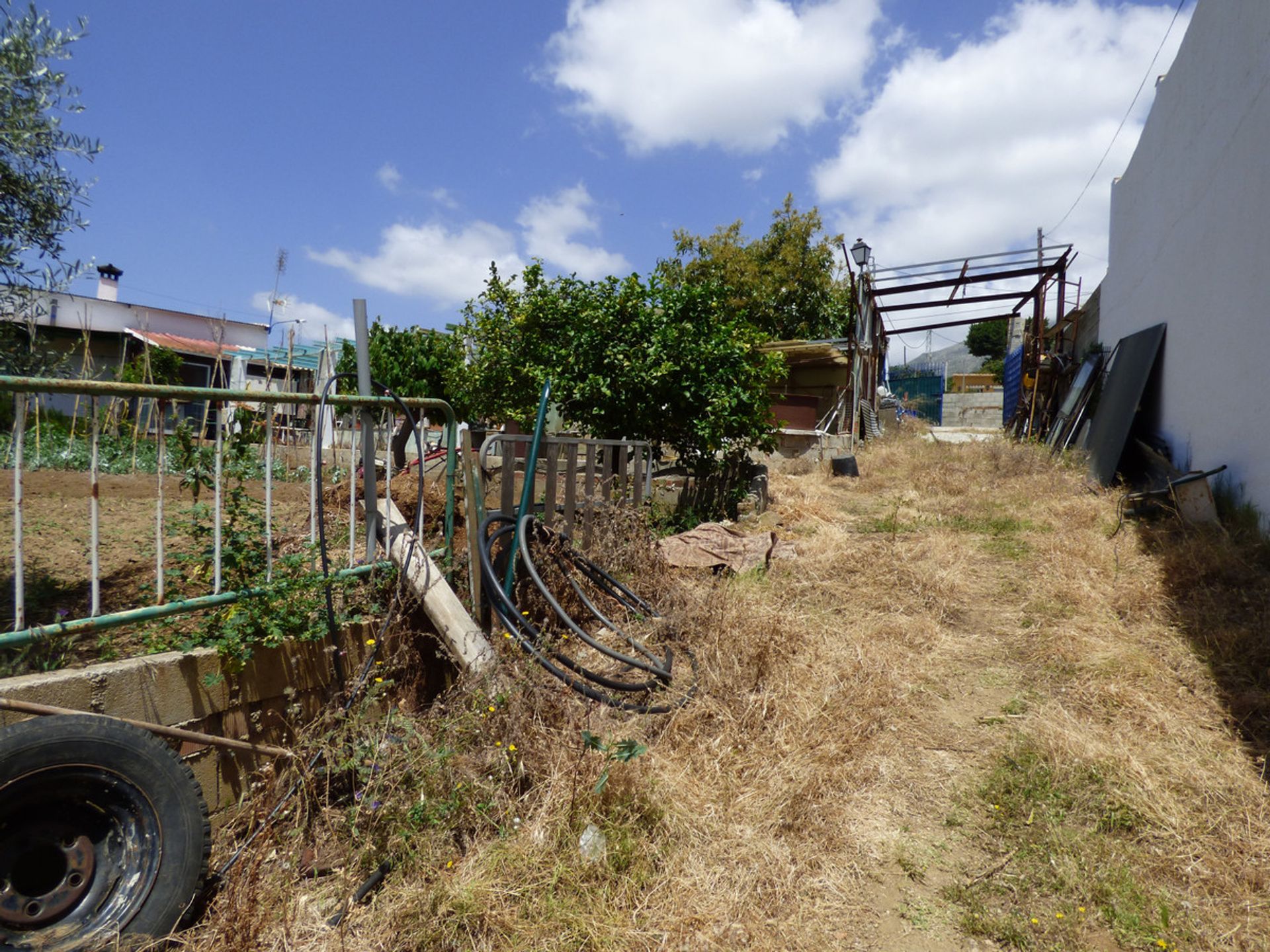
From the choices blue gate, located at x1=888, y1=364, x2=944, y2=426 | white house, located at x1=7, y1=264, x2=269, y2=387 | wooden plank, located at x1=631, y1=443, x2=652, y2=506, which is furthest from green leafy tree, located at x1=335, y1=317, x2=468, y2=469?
blue gate, located at x1=888, y1=364, x2=944, y2=426

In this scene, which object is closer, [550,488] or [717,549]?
[550,488]

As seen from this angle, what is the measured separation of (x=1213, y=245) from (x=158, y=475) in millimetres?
9056

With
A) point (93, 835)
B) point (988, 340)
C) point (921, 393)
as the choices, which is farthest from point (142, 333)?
point (988, 340)

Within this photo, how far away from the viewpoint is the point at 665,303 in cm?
735

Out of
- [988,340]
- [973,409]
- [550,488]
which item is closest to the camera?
[550,488]

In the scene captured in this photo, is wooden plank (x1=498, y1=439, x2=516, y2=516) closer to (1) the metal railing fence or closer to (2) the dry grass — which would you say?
(1) the metal railing fence

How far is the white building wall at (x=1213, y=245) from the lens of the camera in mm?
5914

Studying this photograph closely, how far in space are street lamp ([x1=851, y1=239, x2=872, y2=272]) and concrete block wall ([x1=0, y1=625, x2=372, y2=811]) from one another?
12.5 metres

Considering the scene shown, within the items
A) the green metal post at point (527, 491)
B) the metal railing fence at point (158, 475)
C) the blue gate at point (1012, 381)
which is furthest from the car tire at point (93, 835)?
the blue gate at point (1012, 381)

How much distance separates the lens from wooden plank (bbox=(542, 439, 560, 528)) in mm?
4645

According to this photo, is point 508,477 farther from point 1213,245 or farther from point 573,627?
point 1213,245

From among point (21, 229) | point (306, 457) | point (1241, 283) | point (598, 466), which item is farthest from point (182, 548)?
point (1241, 283)

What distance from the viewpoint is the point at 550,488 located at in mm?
4676

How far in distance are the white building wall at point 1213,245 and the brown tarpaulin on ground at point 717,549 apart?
3.82m
